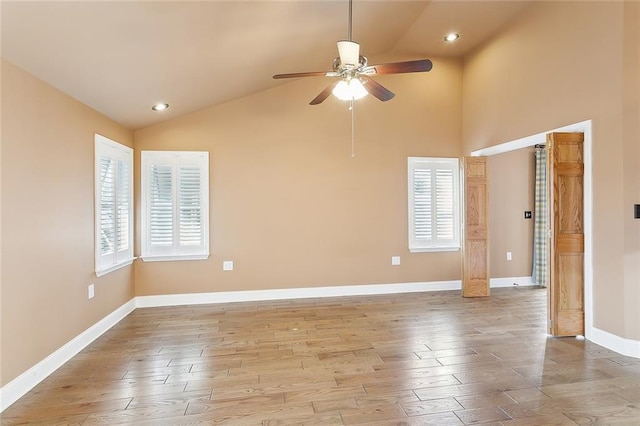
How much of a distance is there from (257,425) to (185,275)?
3.08 metres

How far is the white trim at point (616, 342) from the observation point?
3.03 metres

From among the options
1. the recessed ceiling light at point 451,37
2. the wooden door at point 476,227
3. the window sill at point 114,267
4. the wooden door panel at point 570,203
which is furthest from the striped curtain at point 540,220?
the window sill at point 114,267

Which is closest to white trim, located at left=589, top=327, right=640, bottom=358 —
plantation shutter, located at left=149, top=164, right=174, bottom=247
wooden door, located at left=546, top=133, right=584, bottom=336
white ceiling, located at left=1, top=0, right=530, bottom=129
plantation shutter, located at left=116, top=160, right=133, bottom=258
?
wooden door, located at left=546, top=133, right=584, bottom=336

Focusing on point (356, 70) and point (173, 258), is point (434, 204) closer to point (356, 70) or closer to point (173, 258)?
point (356, 70)

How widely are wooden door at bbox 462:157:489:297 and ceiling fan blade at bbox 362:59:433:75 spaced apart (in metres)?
2.90

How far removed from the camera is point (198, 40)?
9.82 ft

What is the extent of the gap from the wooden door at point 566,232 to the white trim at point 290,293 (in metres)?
1.99

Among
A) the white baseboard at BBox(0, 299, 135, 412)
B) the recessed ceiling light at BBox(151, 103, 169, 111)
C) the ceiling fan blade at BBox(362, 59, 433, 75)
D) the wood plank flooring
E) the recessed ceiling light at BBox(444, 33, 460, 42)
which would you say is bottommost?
the wood plank flooring

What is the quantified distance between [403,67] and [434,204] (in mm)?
3160

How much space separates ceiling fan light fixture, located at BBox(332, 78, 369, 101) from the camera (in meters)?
2.85

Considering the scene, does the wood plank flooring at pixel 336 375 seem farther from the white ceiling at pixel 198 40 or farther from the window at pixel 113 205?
the white ceiling at pixel 198 40

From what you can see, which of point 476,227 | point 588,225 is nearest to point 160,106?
point 476,227

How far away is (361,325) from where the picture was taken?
3902 mm

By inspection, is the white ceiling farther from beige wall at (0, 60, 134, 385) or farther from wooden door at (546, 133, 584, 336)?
wooden door at (546, 133, 584, 336)
